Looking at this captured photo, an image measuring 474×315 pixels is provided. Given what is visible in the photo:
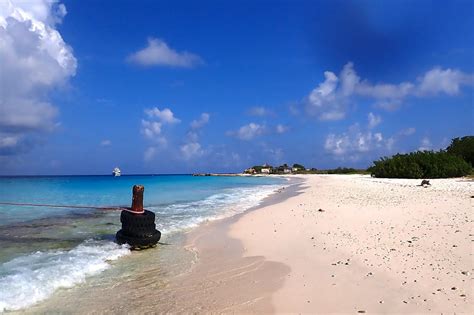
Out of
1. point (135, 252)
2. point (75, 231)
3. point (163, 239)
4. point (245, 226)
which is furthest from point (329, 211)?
point (75, 231)

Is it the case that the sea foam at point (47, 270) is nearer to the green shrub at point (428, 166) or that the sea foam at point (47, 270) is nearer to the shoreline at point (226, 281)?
the shoreline at point (226, 281)

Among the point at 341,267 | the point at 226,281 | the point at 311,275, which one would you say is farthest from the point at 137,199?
the point at 341,267

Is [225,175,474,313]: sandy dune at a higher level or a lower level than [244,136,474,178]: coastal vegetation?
lower

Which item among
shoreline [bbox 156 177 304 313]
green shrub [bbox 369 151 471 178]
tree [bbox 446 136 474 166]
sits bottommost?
shoreline [bbox 156 177 304 313]

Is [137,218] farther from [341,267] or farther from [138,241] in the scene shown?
[341,267]

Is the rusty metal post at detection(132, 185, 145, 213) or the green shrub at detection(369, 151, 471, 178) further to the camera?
the green shrub at detection(369, 151, 471, 178)

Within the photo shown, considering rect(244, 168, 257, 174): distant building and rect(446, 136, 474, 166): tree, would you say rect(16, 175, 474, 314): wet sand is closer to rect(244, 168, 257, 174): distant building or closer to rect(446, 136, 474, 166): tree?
rect(446, 136, 474, 166): tree

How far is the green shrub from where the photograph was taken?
1679 inches

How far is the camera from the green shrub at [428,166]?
140ft

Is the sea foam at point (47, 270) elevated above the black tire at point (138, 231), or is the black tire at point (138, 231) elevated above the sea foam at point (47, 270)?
the black tire at point (138, 231)

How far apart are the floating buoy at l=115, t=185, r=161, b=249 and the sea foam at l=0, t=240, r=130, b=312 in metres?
0.28

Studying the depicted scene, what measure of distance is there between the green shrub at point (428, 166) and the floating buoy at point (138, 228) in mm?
42288

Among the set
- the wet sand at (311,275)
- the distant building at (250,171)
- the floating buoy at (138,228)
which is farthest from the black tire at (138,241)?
the distant building at (250,171)

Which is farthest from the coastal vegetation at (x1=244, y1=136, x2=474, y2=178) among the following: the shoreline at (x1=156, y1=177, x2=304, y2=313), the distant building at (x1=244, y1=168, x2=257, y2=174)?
the distant building at (x1=244, y1=168, x2=257, y2=174)
